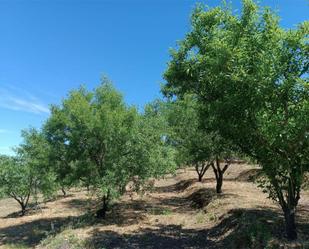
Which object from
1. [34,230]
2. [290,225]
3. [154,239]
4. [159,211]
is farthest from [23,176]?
[290,225]

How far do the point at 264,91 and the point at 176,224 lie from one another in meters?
11.6

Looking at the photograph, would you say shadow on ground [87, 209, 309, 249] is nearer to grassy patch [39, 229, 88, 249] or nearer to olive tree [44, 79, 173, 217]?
Answer: grassy patch [39, 229, 88, 249]

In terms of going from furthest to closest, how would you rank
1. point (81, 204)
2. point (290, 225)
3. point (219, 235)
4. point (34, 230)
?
point (81, 204)
point (34, 230)
point (219, 235)
point (290, 225)

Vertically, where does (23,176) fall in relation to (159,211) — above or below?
above

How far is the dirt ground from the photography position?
1540cm

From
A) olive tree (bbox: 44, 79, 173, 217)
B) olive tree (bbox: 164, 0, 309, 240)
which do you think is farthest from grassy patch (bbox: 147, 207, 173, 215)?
olive tree (bbox: 164, 0, 309, 240)

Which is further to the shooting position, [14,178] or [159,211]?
[14,178]

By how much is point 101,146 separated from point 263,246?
38.0 feet

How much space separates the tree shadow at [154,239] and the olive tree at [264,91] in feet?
14.9

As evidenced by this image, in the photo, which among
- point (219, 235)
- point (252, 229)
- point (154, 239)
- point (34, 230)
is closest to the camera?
point (252, 229)

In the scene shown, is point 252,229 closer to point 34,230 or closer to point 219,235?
point 219,235

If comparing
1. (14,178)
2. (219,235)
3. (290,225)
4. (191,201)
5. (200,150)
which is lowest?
(219,235)

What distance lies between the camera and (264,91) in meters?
11.3

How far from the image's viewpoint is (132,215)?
24.3 metres
